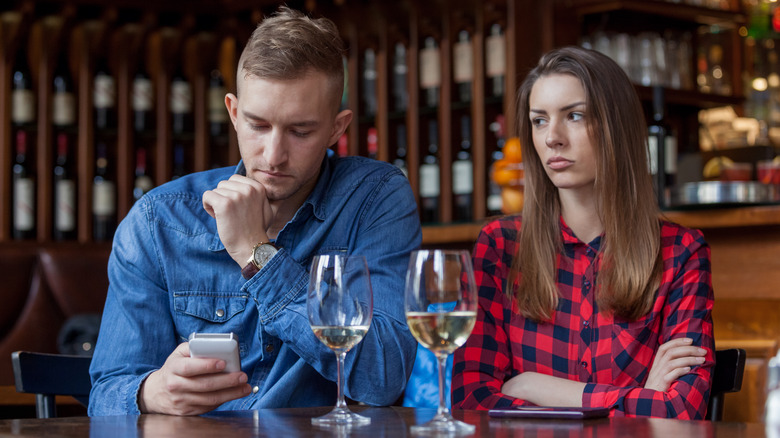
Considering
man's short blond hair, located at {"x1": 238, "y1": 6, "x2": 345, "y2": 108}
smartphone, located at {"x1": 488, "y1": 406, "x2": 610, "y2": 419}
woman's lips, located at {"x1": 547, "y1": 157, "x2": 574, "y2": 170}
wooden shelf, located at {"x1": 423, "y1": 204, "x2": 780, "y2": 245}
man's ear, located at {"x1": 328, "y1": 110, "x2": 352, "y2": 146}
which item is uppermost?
→ man's short blond hair, located at {"x1": 238, "y1": 6, "x2": 345, "y2": 108}

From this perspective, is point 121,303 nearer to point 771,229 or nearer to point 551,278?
point 551,278

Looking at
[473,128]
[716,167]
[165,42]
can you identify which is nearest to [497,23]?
[473,128]

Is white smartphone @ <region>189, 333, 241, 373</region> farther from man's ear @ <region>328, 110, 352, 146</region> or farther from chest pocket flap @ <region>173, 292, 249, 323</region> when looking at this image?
man's ear @ <region>328, 110, 352, 146</region>

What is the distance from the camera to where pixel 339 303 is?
1053 millimetres

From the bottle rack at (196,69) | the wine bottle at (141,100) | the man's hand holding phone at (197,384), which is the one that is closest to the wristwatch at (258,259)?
the man's hand holding phone at (197,384)

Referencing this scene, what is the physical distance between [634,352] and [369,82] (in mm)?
2695

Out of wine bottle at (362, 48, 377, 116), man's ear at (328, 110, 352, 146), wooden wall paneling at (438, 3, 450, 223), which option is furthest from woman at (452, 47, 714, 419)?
wine bottle at (362, 48, 377, 116)

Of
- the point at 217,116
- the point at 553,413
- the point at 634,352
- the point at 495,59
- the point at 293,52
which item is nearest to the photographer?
the point at 553,413

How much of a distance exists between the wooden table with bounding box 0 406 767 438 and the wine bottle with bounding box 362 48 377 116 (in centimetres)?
314

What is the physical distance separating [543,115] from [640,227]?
30cm

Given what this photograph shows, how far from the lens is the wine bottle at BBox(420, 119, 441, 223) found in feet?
12.9

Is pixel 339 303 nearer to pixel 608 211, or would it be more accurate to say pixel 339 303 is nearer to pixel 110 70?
pixel 608 211

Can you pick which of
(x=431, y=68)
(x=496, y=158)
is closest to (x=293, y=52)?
(x=496, y=158)

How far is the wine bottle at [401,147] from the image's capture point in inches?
161
